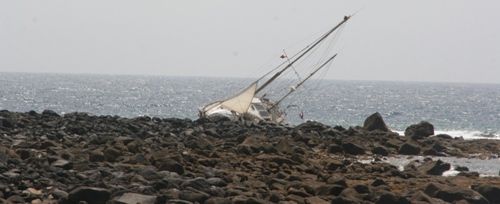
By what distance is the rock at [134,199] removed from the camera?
13.8 metres

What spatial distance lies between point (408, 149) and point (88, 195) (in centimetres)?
1750

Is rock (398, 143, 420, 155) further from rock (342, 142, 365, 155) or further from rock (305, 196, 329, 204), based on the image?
rock (305, 196, 329, 204)

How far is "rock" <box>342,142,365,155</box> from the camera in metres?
28.0

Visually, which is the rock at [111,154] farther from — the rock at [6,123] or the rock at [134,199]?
the rock at [6,123]

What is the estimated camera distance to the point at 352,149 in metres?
28.1

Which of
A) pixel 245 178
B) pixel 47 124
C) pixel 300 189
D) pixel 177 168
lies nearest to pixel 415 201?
pixel 300 189

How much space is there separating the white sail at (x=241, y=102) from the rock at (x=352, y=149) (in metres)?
13.7

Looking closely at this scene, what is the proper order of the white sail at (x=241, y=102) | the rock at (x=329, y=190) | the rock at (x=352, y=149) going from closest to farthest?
the rock at (x=329, y=190)
the rock at (x=352, y=149)
the white sail at (x=241, y=102)

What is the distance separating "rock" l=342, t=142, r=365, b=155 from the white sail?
13.7 metres

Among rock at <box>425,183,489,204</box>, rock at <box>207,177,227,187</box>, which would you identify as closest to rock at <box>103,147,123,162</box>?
rock at <box>207,177,227,187</box>

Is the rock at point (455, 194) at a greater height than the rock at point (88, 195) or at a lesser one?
lesser

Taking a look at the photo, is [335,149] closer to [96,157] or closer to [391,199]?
[96,157]

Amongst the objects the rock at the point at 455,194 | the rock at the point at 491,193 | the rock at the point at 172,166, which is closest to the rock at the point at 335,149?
the rock at the point at 172,166

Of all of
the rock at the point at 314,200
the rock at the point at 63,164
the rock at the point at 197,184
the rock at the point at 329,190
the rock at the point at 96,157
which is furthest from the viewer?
the rock at the point at 96,157
